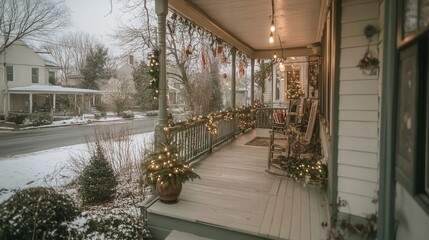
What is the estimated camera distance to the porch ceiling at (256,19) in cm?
471

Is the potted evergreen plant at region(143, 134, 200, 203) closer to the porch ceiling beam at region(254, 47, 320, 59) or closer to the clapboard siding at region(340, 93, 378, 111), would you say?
the clapboard siding at region(340, 93, 378, 111)

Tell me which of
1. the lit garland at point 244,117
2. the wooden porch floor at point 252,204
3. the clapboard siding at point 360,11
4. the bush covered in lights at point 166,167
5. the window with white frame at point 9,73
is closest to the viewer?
the clapboard siding at point 360,11

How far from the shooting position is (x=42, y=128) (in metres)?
17.5

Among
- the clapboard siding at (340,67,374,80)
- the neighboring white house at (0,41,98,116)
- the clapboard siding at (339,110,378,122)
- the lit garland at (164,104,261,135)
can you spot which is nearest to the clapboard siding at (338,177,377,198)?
the clapboard siding at (339,110,378,122)

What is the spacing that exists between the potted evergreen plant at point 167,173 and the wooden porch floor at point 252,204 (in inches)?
6.3

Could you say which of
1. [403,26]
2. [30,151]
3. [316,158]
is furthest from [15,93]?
[403,26]

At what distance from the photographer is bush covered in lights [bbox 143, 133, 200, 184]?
3533 millimetres

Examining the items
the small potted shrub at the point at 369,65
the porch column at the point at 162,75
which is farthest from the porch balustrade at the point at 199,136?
the small potted shrub at the point at 369,65

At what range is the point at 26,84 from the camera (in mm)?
23344

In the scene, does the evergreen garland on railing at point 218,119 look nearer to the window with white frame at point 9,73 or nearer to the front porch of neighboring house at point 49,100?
the front porch of neighboring house at point 49,100

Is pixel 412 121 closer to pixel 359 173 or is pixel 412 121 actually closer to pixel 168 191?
pixel 359 173

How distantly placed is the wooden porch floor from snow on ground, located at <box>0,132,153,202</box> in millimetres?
3206

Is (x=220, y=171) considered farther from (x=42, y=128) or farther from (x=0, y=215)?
(x=42, y=128)

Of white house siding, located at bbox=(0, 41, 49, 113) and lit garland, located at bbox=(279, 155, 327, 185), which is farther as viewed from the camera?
white house siding, located at bbox=(0, 41, 49, 113)
